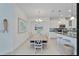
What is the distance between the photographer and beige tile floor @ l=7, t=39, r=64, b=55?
3334 mm

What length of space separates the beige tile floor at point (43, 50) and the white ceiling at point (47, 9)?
859 mm

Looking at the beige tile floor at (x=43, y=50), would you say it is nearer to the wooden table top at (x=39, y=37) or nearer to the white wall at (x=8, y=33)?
the wooden table top at (x=39, y=37)

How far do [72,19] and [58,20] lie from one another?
1.41 ft

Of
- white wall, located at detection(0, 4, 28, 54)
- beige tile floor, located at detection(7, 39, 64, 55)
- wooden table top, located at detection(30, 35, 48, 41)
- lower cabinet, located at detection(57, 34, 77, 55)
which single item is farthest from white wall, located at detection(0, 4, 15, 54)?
lower cabinet, located at detection(57, 34, 77, 55)

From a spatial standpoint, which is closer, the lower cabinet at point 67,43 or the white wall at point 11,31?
the lower cabinet at point 67,43

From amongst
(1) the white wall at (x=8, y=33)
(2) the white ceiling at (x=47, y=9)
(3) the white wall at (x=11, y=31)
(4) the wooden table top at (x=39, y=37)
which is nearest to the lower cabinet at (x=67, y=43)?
(4) the wooden table top at (x=39, y=37)

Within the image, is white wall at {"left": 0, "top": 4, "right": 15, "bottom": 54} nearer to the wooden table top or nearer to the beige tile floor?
the beige tile floor

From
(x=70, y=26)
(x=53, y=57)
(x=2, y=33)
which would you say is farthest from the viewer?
(x=2, y=33)

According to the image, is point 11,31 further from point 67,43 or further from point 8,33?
point 67,43

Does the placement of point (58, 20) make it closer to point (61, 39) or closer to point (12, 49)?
point (61, 39)

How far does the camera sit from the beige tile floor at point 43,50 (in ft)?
10.9

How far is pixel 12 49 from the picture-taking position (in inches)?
138

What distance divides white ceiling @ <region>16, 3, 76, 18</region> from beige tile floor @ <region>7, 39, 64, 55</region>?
2.82 feet

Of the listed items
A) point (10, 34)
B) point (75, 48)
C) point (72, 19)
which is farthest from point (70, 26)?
point (10, 34)
